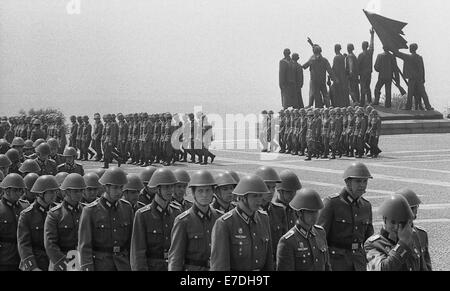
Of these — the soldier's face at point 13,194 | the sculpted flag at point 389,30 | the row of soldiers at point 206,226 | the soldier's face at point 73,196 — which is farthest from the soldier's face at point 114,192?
the sculpted flag at point 389,30

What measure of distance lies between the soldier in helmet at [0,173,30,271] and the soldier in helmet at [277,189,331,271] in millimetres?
3056

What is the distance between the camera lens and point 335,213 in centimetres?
722

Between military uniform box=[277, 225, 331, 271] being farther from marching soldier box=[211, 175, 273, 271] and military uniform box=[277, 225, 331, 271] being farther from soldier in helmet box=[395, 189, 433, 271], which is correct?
soldier in helmet box=[395, 189, 433, 271]

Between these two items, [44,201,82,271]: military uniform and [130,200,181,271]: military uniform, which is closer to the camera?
[130,200,181,271]: military uniform

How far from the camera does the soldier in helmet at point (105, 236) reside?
6.98 m

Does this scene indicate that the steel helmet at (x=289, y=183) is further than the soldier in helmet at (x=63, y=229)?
Yes

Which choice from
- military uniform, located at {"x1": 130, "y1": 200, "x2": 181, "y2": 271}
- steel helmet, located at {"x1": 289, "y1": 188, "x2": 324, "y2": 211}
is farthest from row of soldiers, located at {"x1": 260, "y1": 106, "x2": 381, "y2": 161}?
steel helmet, located at {"x1": 289, "y1": 188, "x2": 324, "y2": 211}

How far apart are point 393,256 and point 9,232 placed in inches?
170

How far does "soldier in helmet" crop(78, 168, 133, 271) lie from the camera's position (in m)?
6.98

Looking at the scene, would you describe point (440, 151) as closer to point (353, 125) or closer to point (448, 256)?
point (353, 125)

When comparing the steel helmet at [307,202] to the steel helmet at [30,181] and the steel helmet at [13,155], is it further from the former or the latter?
the steel helmet at [13,155]

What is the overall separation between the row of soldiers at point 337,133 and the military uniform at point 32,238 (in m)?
18.4
